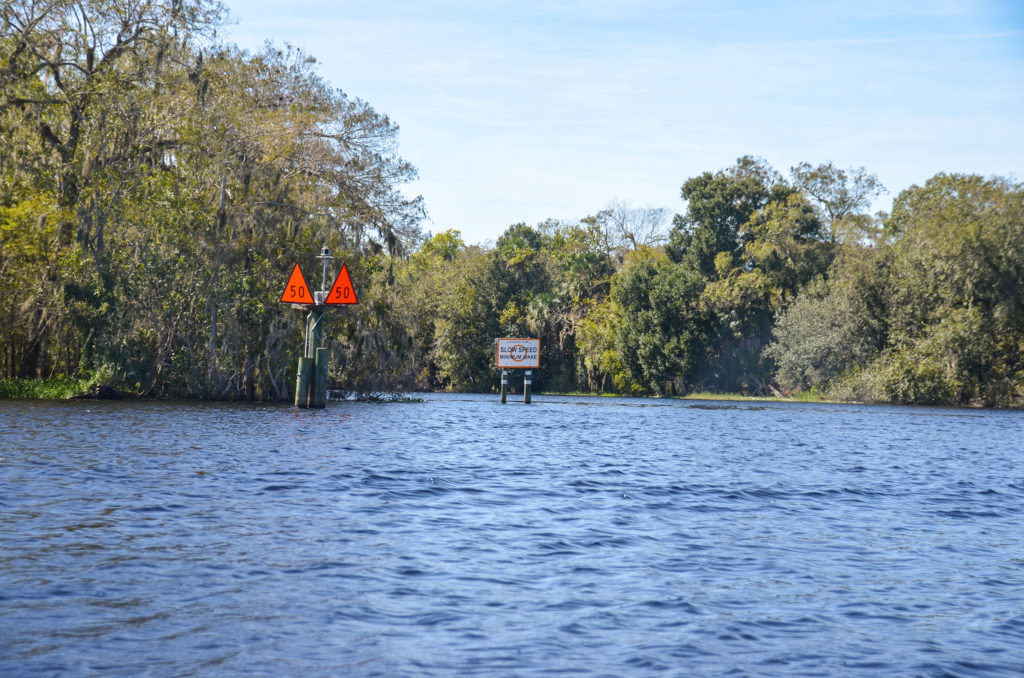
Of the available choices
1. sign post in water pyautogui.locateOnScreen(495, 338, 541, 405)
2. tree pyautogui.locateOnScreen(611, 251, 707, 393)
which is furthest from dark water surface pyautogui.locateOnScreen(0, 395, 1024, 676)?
tree pyautogui.locateOnScreen(611, 251, 707, 393)

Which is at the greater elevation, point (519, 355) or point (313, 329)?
point (313, 329)

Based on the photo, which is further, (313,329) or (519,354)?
(519,354)

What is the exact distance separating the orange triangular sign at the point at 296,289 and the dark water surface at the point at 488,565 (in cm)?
1540

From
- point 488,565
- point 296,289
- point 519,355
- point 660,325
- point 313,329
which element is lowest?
point 488,565

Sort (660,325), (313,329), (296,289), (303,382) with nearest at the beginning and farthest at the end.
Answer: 1. (303,382)
2. (313,329)
3. (296,289)
4. (660,325)

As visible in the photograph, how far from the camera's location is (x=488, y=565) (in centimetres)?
848

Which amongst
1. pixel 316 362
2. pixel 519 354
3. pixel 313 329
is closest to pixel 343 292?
pixel 313 329

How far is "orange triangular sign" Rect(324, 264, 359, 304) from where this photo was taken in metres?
34.5

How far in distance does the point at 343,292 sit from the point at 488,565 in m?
27.0

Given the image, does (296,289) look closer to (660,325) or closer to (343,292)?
(343,292)

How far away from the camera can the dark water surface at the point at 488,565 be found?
19.3ft

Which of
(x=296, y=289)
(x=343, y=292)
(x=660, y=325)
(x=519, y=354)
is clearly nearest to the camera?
(x=296, y=289)

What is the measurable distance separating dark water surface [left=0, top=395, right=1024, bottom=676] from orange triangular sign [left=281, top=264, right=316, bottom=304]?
1540cm

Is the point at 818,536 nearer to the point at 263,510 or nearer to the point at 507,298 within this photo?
the point at 263,510
